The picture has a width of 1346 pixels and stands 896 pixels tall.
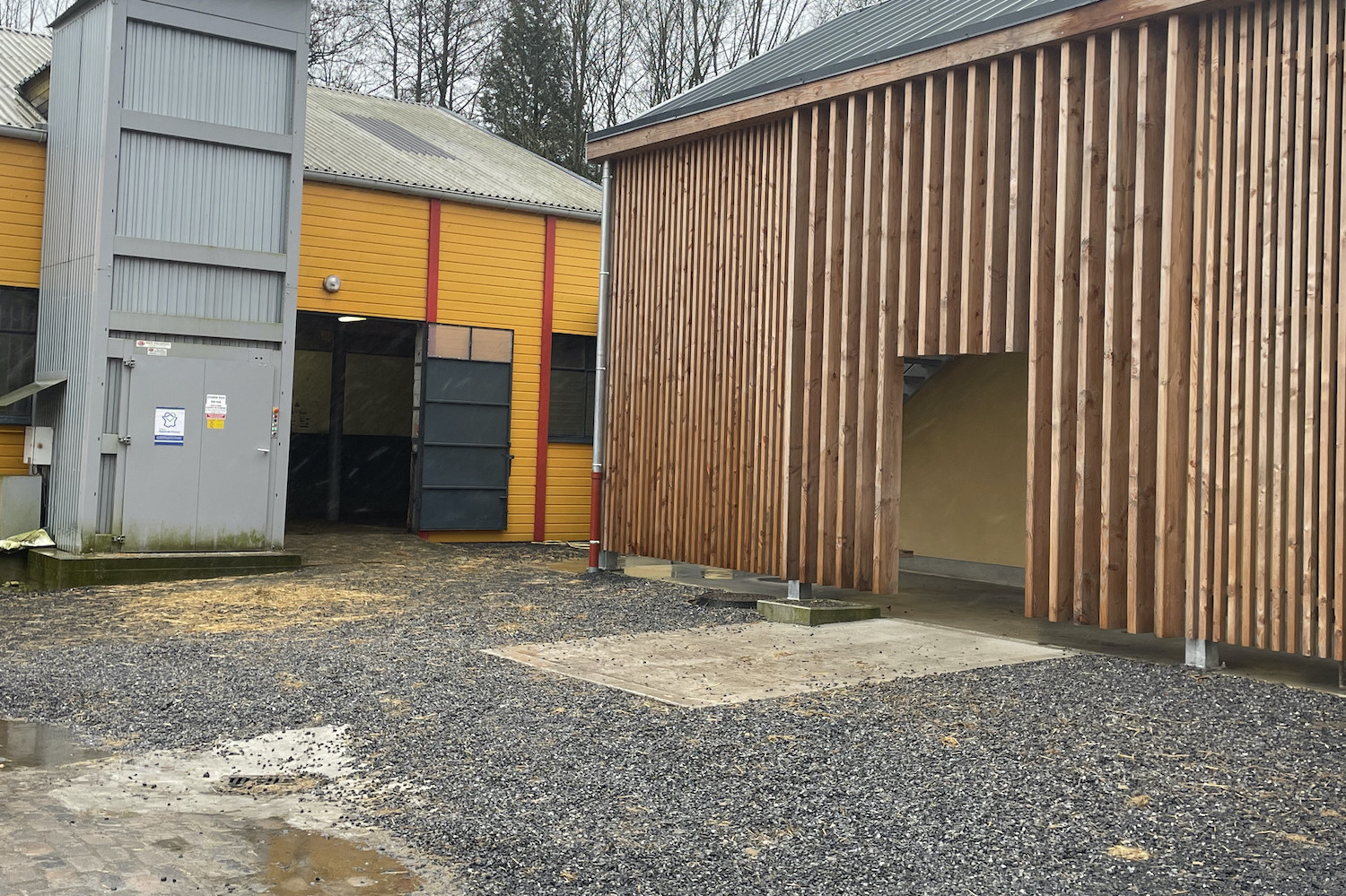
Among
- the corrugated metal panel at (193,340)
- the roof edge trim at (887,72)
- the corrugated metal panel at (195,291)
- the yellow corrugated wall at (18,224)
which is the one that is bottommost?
the corrugated metal panel at (193,340)

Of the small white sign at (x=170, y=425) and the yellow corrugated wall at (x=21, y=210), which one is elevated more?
the yellow corrugated wall at (x=21, y=210)

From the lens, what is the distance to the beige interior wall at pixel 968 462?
12.2m

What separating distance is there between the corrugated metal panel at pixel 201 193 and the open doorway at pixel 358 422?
7545 mm

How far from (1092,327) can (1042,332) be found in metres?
0.40

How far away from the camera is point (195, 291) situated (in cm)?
1214

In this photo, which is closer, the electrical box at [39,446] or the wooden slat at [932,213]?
the wooden slat at [932,213]

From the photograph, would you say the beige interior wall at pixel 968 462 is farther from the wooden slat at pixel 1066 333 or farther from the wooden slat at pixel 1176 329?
the wooden slat at pixel 1176 329

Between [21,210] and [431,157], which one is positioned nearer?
[21,210]

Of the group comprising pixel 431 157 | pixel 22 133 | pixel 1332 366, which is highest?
pixel 431 157

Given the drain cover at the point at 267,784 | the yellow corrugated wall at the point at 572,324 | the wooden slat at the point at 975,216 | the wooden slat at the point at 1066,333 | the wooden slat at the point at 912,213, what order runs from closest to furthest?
the drain cover at the point at 267,784, the wooden slat at the point at 1066,333, the wooden slat at the point at 975,216, the wooden slat at the point at 912,213, the yellow corrugated wall at the point at 572,324

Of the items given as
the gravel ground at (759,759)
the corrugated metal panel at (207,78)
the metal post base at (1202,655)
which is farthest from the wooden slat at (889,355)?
the corrugated metal panel at (207,78)

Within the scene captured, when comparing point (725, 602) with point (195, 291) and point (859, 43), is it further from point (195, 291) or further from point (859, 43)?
point (195, 291)

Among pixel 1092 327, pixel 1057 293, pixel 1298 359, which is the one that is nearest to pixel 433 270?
pixel 1057 293

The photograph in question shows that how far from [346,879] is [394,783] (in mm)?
1117
